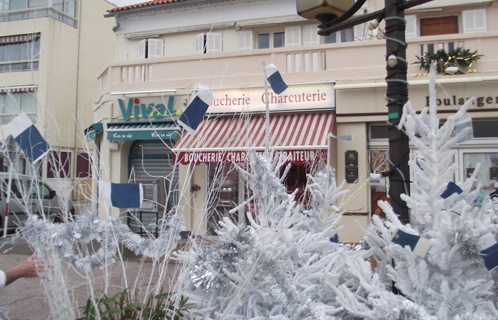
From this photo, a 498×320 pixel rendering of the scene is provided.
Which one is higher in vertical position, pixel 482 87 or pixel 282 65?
pixel 282 65

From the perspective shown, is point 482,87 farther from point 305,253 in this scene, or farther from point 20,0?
point 20,0

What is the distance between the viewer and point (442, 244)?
226 centimetres

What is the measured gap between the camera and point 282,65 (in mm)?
9242

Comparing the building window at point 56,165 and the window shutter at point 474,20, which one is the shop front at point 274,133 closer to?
the window shutter at point 474,20

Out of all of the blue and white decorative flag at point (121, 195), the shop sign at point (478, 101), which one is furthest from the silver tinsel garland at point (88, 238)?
the shop sign at point (478, 101)

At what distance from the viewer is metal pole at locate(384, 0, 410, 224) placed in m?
3.02

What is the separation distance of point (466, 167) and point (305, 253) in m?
7.38

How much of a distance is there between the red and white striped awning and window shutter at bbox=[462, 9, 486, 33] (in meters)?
4.75

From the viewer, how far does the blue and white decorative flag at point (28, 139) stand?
269 cm

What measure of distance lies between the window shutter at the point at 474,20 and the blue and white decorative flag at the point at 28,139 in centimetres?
1066

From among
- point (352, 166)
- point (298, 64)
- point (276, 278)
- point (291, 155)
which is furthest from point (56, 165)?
point (298, 64)

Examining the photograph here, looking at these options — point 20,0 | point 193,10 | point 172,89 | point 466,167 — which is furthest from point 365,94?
point 20,0

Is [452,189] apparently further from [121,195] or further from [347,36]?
[347,36]

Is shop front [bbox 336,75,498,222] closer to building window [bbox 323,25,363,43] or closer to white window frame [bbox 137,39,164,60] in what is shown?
building window [bbox 323,25,363,43]
